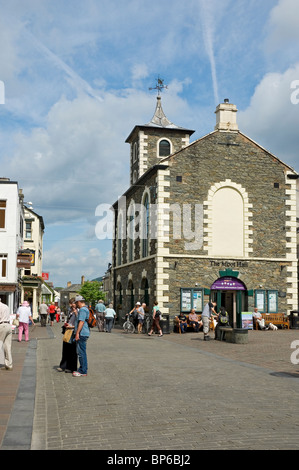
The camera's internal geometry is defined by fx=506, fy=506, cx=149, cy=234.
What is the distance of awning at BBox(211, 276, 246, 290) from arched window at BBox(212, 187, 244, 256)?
1.34 metres

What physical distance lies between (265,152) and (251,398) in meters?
21.9

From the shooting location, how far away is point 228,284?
88.3 ft

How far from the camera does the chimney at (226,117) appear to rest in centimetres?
2805

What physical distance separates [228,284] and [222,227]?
121 inches

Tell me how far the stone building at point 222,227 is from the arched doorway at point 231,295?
0.05m

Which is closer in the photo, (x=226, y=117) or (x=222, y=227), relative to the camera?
(x=222, y=227)

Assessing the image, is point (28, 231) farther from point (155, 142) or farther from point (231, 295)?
point (231, 295)

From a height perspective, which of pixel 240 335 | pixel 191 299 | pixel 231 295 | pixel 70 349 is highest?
pixel 231 295

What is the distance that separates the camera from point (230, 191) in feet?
90.4

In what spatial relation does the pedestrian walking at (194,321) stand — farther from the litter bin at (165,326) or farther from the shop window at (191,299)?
the litter bin at (165,326)

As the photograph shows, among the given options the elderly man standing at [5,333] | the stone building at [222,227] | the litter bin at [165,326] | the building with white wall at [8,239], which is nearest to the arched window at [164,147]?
the stone building at [222,227]

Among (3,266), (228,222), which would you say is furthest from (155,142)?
(3,266)

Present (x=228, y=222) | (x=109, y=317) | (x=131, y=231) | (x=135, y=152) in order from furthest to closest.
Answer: (x=135, y=152) → (x=131, y=231) → (x=228, y=222) → (x=109, y=317)
